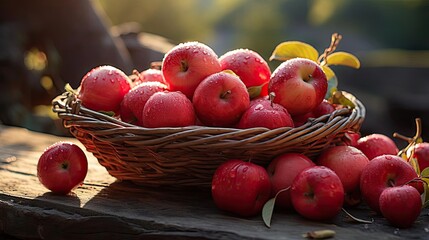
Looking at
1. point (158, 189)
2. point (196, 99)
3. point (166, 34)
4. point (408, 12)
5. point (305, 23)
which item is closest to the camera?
point (196, 99)

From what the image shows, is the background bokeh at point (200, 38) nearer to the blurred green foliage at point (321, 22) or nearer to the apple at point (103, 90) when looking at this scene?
the blurred green foliage at point (321, 22)

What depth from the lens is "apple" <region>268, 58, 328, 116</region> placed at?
156 centimetres

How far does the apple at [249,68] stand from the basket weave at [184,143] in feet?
0.75

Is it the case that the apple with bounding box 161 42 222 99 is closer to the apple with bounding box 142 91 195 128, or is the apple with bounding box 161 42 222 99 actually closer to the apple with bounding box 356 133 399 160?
the apple with bounding box 142 91 195 128

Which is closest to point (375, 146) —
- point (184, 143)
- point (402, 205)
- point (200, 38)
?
point (402, 205)

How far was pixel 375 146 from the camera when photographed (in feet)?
5.73

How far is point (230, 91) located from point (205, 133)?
0.48ft

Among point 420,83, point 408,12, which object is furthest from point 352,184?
point 408,12

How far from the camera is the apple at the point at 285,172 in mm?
1460

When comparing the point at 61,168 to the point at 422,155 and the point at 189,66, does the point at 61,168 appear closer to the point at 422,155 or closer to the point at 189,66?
the point at 189,66

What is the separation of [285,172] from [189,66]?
15.2 inches

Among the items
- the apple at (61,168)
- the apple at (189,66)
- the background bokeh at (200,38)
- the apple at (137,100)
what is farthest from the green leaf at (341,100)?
the background bokeh at (200,38)

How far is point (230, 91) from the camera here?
151cm

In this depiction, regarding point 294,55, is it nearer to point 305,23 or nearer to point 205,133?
point 205,133
